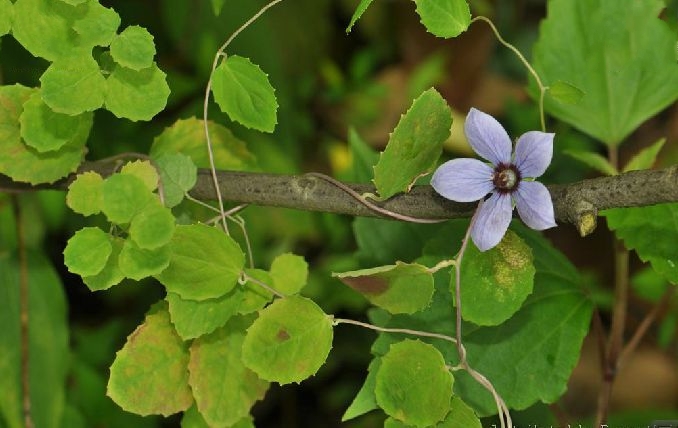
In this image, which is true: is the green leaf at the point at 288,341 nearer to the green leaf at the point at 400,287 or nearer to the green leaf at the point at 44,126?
the green leaf at the point at 400,287

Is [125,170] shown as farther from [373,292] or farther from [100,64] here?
[373,292]

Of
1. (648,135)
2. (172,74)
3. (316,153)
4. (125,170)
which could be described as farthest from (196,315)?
(648,135)

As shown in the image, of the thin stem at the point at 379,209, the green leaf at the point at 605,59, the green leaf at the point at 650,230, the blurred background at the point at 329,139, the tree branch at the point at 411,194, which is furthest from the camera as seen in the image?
the blurred background at the point at 329,139

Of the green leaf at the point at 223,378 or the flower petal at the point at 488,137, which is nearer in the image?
the flower petal at the point at 488,137

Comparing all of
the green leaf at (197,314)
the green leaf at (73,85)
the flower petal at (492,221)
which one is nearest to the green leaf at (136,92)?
the green leaf at (73,85)

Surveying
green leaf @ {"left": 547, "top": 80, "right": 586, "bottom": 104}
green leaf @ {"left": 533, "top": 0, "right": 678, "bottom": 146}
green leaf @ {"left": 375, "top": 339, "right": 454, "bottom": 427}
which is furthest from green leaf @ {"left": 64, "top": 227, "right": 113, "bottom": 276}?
green leaf @ {"left": 533, "top": 0, "right": 678, "bottom": 146}

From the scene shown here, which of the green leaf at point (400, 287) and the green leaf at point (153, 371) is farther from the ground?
the green leaf at point (400, 287)
